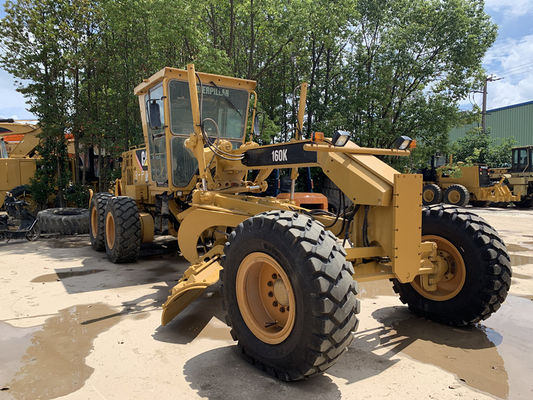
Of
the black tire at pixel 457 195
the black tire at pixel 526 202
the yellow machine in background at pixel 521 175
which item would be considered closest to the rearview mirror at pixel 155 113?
the black tire at pixel 457 195

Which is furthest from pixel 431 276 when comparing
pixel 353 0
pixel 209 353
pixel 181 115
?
pixel 353 0

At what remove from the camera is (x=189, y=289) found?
4090 millimetres

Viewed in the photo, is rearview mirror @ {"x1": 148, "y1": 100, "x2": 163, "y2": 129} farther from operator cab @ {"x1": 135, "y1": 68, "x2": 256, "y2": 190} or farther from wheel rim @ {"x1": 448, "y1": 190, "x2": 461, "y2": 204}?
wheel rim @ {"x1": 448, "y1": 190, "x2": 461, "y2": 204}

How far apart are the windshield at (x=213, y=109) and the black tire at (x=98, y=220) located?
251cm

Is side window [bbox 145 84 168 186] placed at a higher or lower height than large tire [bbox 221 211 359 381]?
higher

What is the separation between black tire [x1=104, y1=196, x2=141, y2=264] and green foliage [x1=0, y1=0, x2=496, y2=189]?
18.1 feet

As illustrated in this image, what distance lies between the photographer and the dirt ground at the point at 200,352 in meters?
3.07

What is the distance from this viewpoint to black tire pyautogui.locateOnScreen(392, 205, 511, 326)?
3.99m

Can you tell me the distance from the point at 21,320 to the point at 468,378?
14.5 ft

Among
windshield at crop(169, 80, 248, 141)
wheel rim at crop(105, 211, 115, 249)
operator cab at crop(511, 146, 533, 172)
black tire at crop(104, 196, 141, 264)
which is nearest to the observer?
windshield at crop(169, 80, 248, 141)

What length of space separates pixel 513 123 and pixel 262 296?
42318 mm

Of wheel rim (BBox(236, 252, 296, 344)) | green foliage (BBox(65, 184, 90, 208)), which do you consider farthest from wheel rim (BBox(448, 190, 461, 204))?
wheel rim (BBox(236, 252, 296, 344))

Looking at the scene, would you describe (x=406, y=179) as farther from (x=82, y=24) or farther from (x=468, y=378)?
(x=82, y=24)

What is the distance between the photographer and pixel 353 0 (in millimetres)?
13609
